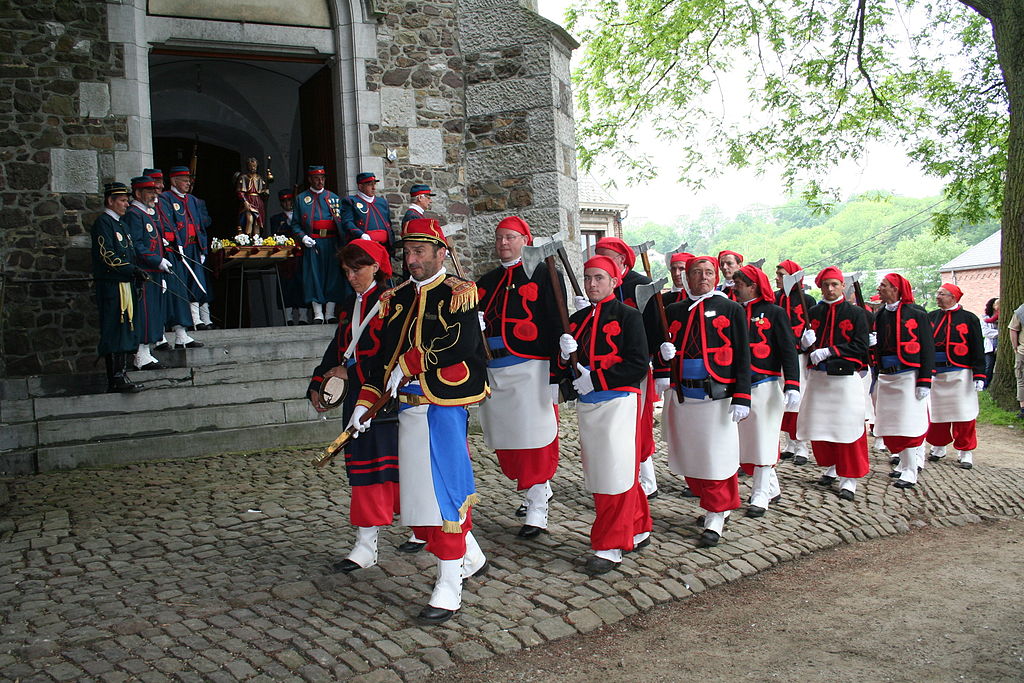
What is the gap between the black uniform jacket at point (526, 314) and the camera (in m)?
5.54

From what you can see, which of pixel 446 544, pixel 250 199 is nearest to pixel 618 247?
pixel 446 544

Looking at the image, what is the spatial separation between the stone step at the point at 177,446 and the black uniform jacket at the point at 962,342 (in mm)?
6096

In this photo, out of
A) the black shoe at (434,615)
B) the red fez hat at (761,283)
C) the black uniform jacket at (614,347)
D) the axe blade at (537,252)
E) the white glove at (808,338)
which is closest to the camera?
the black shoe at (434,615)

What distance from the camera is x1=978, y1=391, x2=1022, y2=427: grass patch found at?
37.2ft

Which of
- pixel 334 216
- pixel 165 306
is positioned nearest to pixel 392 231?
pixel 334 216

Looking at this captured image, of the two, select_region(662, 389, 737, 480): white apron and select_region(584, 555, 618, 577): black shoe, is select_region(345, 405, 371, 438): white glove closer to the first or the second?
select_region(584, 555, 618, 577): black shoe

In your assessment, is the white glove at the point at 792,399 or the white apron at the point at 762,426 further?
the white apron at the point at 762,426

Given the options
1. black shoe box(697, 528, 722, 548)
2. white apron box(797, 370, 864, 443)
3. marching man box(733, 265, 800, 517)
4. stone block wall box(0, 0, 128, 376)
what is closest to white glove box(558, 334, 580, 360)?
black shoe box(697, 528, 722, 548)

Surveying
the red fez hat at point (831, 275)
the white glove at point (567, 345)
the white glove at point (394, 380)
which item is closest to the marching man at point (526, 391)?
the white glove at point (567, 345)

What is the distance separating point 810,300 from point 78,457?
6.83 metres

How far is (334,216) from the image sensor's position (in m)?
10.6

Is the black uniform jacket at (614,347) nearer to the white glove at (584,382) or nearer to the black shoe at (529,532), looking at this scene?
the white glove at (584,382)

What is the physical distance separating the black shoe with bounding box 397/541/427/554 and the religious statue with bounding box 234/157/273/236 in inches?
285

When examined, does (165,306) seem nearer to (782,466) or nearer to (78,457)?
(78,457)
